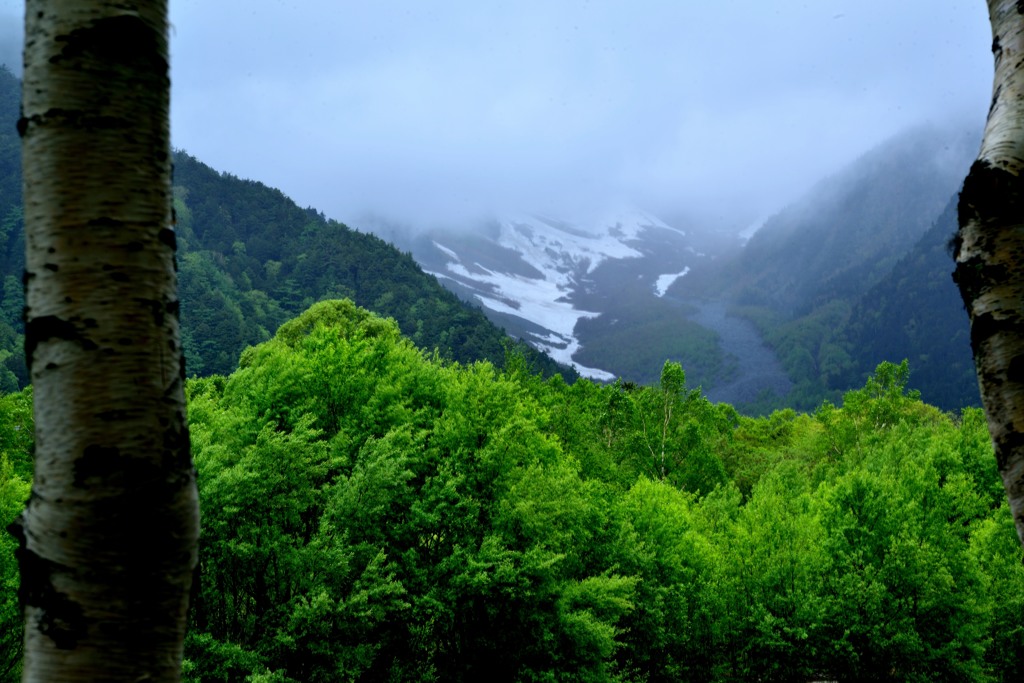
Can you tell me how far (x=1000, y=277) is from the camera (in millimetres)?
1824

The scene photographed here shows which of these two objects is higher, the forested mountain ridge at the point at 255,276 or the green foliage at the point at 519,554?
the forested mountain ridge at the point at 255,276

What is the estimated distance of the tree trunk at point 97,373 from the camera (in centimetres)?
140

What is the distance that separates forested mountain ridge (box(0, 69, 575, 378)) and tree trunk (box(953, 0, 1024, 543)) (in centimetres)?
8212

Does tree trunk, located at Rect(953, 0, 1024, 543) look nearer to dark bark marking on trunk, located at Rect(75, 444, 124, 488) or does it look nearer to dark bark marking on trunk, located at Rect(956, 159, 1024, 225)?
dark bark marking on trunk, located at Rect(956, 159, 1024, 225)

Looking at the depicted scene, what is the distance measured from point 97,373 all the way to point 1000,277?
6.79 ft

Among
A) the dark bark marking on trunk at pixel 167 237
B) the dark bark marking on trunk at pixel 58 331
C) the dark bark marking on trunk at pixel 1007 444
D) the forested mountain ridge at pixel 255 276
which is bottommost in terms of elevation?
the dark bark marking on trunk at pixel 1007 444

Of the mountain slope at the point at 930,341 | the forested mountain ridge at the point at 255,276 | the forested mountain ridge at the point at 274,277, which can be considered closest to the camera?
the forested mountain ridge at the point at 255,276

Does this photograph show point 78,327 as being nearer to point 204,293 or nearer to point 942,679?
point 942,679

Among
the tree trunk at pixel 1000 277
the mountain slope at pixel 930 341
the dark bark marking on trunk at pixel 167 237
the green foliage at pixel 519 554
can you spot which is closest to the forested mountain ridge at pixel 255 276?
the green foliage at pixel 519 554

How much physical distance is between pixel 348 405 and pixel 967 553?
22794 millimetres

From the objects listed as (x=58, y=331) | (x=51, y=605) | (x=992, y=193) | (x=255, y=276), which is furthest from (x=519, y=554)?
(x=255, y=276)

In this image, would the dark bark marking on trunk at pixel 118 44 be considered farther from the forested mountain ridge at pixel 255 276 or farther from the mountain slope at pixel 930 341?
the mountain slope at pixel 930 341

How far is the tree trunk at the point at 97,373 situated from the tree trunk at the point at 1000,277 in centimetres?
191

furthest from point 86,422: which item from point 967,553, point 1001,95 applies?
point 967,553
